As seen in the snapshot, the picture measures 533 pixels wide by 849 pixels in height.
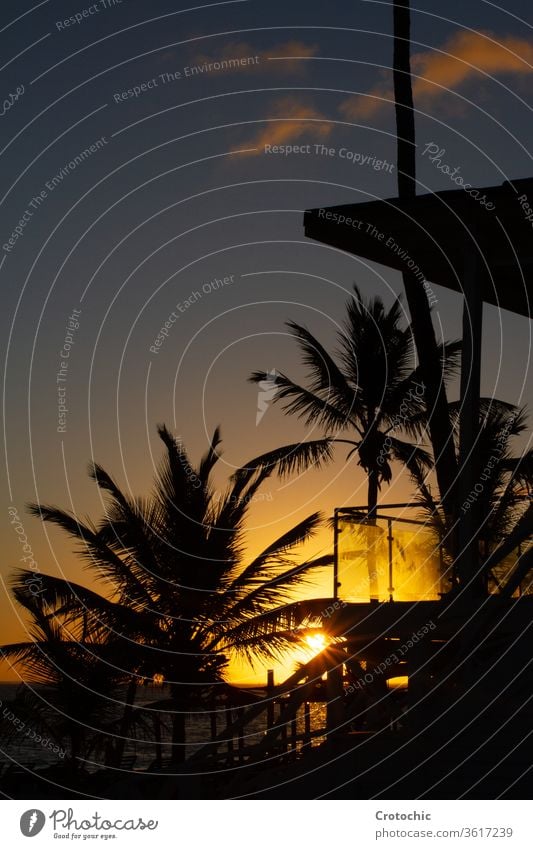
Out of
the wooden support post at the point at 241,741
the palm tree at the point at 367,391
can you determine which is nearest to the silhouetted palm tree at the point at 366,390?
the palm tree at the point at 367,391

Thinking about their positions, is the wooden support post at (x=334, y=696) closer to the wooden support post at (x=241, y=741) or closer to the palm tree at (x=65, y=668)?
the wooden support post at (x=241, y=741)

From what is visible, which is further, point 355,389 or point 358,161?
point 355,389

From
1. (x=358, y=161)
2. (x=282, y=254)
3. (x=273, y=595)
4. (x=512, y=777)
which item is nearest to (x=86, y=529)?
(x=273, y=595)

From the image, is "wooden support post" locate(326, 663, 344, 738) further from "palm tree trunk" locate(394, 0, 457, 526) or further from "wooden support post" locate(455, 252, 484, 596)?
"palm tree trunk" locate(394, 0, 457, 526)

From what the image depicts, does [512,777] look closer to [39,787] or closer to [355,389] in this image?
[39,787]

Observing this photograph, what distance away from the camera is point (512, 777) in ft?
37.9

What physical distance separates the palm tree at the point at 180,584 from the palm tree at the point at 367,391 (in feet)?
22.0

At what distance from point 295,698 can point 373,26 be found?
17.4 m

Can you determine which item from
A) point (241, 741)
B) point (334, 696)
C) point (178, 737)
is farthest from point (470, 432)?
point (178, 737)

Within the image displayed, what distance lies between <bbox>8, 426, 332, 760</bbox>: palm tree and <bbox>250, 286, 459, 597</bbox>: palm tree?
6704 mm

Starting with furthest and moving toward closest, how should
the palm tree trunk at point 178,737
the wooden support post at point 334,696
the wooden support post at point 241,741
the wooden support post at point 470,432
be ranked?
the palm tree trunk at point 178,737, the wooden support post at point 470,432, the wooden support post at point 241,741, the wooden support post at point 334,696

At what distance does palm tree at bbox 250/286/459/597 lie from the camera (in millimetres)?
33000

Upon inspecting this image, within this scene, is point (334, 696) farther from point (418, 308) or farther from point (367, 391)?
point (367, 391)

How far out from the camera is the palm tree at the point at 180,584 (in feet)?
83.5
